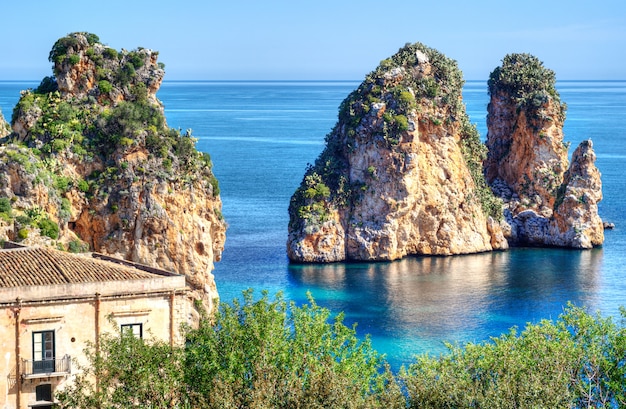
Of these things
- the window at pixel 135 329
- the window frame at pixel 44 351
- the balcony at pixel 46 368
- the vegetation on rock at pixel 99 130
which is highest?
the vegetation on rock at pixel 99 130

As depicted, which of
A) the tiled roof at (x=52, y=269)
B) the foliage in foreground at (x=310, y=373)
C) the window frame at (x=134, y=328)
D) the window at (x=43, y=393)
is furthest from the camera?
the window frame at (x=134, y=328)

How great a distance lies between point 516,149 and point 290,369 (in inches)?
2646

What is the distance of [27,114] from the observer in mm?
62812

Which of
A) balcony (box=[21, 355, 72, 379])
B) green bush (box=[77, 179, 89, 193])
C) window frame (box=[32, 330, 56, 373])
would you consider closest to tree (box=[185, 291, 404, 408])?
balcony (box=[21, 355, 72, 379])

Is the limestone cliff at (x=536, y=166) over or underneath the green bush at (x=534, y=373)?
over

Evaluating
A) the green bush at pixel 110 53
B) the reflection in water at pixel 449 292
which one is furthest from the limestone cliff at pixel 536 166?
the green bush at pixel 110 53

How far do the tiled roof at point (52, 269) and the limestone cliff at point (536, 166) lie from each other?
57520 millimetres

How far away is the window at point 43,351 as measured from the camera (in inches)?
1507

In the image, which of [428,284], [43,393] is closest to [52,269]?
[43,393]

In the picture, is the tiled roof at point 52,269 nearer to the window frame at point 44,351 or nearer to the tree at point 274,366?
the window frame at point 44,351

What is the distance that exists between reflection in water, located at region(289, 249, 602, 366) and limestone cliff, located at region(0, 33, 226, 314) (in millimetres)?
11359

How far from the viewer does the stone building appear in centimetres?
3794

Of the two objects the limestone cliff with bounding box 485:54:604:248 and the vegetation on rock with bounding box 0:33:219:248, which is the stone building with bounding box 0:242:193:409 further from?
the limestone cliff with bounding box 485:54:604:248

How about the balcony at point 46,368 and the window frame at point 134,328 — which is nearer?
the balcony at point 46,368
